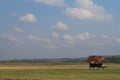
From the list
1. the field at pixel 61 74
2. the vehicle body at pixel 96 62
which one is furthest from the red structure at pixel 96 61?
the field at pixel 61 74

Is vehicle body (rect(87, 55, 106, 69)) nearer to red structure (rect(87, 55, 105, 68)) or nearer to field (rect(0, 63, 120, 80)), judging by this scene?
red structure (rect(87, 55, 105, 68))

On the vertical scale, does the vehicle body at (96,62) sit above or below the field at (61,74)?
above

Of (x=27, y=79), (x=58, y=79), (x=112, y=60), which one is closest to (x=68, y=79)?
(x=58, y=79)

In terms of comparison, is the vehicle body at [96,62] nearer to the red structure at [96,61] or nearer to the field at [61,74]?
the red structure at [96,61]

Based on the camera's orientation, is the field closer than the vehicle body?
Yes

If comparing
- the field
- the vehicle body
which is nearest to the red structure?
the vehicle body

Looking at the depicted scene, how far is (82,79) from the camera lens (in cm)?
4481

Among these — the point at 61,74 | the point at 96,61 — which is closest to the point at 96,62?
the point at 96,61

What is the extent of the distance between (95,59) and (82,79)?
138ft

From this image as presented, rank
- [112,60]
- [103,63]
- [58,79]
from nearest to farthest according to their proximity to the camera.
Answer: [58,79] → [103,63] → [112,60]

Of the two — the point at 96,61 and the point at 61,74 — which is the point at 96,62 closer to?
the point at 96,61

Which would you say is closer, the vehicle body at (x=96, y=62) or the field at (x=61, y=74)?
the field at (x=61, y=74)

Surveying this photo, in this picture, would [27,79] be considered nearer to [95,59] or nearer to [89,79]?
[89,79]

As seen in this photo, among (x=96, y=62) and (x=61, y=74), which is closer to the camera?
(x=61, y=74)
